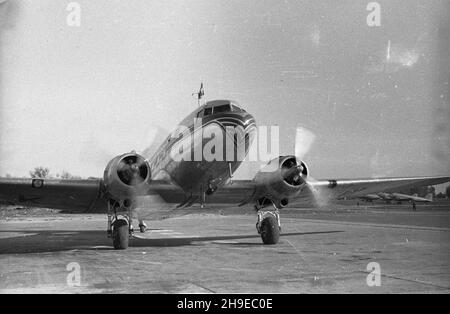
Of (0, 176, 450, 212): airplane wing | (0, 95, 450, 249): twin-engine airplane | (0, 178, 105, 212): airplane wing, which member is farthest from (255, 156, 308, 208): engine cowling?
(0, 178, 105, 212): airplane wing

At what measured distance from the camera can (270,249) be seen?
14.1 m

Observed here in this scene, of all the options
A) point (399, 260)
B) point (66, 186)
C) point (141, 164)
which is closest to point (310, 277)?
point (399, 260)

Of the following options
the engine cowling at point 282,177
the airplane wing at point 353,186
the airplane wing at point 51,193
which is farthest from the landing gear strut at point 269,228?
the airplane wing at point 51,193

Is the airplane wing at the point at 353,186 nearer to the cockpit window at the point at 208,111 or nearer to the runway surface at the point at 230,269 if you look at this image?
the runway surface at the point at 230,269

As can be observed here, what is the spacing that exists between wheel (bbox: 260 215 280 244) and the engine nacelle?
4609 mm

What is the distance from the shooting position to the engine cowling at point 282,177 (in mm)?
14945

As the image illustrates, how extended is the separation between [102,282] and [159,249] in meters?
6.20

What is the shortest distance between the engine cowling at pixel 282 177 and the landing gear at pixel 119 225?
476 centimetres

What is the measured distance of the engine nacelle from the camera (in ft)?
43.5

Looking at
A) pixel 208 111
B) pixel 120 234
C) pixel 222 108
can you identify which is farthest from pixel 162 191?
pixel 222 108

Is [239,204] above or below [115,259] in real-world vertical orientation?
above

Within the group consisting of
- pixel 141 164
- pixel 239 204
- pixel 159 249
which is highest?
pixel 141 164

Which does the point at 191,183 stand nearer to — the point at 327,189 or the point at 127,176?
the point at 127,176
